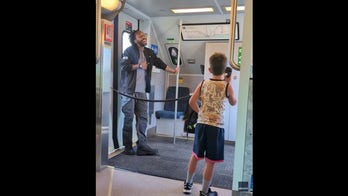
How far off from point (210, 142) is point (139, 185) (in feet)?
3.17

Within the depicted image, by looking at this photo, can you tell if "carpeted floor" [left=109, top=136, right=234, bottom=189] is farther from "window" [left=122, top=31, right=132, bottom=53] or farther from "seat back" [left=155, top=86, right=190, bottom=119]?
"window" [left=122, top=31, right=132, bottom=53]

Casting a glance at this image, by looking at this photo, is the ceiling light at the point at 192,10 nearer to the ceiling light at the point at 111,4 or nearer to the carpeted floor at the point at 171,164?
the carpeted floor at the point at 171,164

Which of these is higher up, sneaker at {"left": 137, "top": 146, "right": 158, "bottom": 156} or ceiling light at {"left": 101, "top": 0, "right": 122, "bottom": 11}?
ceiling light at {"left": 101, "top": 0, "right": 122, "bottom": 11}

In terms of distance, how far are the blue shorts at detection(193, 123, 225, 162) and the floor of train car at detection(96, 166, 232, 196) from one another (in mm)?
538

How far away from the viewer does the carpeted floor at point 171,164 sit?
10.1ft

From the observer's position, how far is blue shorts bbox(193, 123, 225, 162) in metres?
2.27

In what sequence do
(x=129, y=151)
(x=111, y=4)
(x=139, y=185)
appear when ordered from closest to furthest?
(x=111, y=4) → (x=139, y=185) → (x=129, y=151)

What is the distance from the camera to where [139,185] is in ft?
9.09

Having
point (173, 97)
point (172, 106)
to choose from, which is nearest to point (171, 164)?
point (172, 106)

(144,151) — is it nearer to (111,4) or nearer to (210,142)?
(210,142)

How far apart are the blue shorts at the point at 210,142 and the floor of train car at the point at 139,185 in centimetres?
54

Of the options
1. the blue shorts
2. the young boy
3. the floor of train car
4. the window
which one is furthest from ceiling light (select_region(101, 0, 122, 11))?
the window

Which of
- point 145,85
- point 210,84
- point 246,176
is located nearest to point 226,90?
point 210,84
